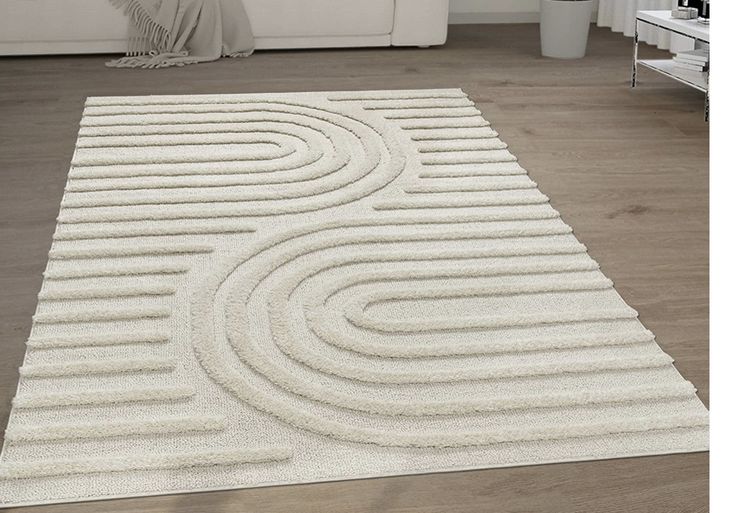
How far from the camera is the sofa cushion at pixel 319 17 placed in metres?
4.50

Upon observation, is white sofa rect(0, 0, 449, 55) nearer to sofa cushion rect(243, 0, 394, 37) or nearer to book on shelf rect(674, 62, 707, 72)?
sofa cushion rect(243, 0, 394, 37)

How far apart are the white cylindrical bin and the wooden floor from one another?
93 mm

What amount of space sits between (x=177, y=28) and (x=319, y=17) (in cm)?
72

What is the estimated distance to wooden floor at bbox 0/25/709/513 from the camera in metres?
1.51

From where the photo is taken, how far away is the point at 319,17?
14.9 feet

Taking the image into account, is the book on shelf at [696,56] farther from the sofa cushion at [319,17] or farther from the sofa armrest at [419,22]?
the sofa cushion at [319,17]

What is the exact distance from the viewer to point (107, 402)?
1735mm

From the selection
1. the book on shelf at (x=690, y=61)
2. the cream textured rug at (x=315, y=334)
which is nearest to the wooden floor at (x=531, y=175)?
the cream textured rug at (x=315, y=334)

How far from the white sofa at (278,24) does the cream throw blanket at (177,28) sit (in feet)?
0.27

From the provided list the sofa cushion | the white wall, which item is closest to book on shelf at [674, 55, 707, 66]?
the sofa cushion

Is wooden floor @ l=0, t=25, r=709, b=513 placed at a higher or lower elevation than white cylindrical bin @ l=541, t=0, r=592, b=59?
lower

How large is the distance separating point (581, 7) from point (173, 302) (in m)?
3.09

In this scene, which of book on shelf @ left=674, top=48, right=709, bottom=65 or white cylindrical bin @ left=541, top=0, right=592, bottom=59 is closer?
book on shelf @ left=674, top=48, right=709, bottom=65

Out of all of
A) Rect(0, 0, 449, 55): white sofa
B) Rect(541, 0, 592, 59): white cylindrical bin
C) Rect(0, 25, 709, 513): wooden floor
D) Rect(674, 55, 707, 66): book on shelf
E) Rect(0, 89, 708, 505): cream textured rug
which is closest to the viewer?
Rect(0, 25, 709, 513): wooden floor
